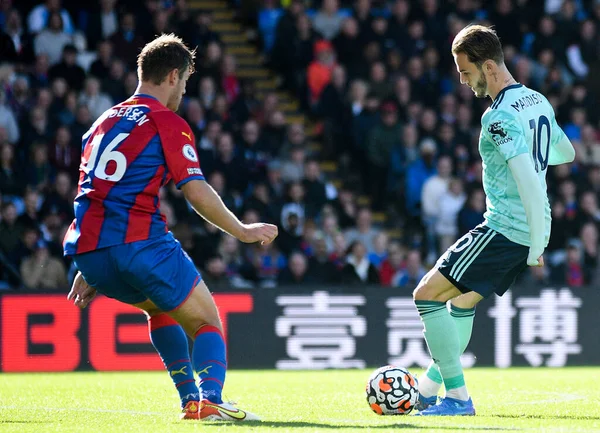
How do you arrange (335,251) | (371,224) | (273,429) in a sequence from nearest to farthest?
(273,429) → (335,251) → (371,224)

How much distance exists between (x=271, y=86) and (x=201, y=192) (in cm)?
1224

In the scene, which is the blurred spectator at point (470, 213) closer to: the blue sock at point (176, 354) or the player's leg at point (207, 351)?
the blue sock at point (176, 354)

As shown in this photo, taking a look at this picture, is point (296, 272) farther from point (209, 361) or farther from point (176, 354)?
point (209, 361)

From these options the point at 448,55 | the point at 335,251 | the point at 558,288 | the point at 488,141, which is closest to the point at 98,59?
the point at 335,251

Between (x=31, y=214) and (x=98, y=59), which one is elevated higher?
(x=98, y=59)

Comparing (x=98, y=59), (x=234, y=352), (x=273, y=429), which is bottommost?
(x=234, y=352)

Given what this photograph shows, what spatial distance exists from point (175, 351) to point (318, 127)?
10947mm

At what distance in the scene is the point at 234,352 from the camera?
13.1 meters

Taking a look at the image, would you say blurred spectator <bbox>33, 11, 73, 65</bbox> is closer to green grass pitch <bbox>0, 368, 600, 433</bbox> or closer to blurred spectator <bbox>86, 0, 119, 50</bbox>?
blurred spectator <bbox>86, 0, 119, 50</bbox>

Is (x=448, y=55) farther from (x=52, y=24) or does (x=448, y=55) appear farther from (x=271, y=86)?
(x=52, y=24)

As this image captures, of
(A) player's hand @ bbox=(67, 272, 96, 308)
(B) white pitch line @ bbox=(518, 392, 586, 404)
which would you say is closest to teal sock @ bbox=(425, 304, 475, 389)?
(B) white pitch line @ bbox=(518, 392, 586, 404)

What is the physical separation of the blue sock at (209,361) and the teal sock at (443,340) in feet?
4.15

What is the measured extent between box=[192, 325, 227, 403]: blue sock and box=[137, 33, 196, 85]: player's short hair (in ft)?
4.72

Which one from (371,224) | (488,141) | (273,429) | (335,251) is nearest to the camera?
(273,429)
